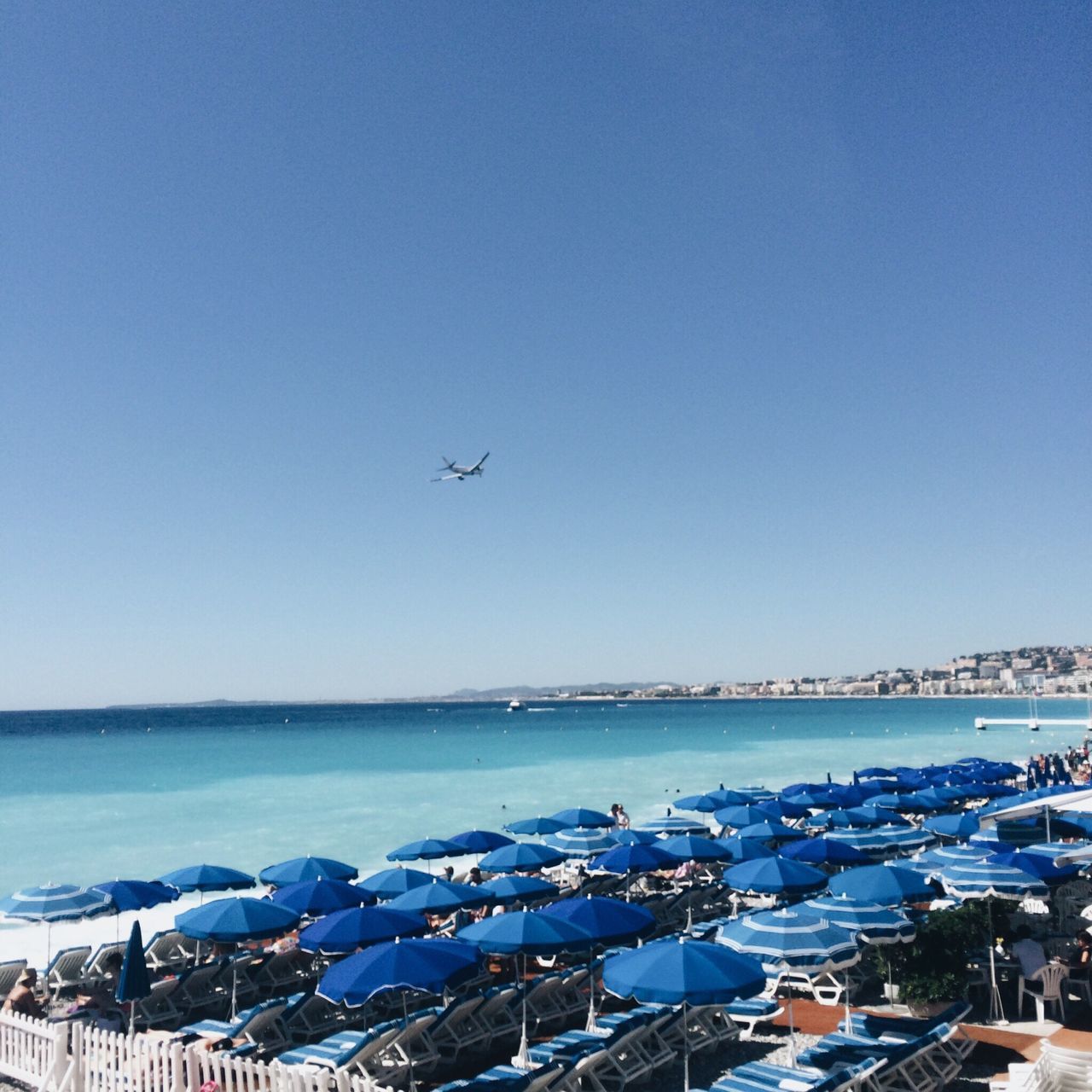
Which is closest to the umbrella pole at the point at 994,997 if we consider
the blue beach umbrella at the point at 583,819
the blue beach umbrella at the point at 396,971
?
the blue beach umbrella at the point at 396,971

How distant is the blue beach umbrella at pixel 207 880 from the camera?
1329 cm

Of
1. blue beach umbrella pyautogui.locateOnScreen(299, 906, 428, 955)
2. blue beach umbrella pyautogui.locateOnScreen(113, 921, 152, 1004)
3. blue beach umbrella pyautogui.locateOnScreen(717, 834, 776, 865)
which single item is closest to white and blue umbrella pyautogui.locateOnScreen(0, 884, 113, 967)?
blue beach umbrella pyautogui.locateOnScreen(113, 921, 152, 1004)

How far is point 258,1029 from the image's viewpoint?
359 inches

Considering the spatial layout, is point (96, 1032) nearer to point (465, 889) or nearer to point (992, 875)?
point (465, 889)

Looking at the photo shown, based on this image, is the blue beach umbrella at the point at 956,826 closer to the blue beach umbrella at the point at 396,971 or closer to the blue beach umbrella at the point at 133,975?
the blue beach umbrella at the point at 396,971

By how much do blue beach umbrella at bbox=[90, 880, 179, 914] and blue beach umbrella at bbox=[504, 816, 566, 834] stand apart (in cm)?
678

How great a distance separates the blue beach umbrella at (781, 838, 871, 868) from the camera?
13125mm

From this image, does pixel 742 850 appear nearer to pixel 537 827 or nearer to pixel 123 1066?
pixel 537 827

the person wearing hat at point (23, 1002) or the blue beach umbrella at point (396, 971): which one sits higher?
the blue beach umbrella at point (396, 971)

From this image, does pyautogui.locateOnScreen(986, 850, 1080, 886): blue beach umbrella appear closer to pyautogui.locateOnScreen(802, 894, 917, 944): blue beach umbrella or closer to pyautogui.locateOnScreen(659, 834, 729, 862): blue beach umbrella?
pyautogui.locateOnScreen(802, 894, 917, 944): blue beach umbrella

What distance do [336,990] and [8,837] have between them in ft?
92.5

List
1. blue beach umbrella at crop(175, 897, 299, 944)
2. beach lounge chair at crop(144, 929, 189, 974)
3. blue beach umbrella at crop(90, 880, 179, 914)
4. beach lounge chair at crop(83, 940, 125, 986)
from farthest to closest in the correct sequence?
1. beach lounge chair at crop(144, 929, 189, 974)
2. blue beach umbrella at crop(90, 880, 179, 914)
3. beach lounge chair at crop(83, 940, 125, 986)
4. blue beach umbrella at crop(175, 897, 299, 944)

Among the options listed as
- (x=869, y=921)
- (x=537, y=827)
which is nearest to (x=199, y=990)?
(x=869, y=921)

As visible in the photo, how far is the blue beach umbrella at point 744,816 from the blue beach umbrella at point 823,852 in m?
4.07
